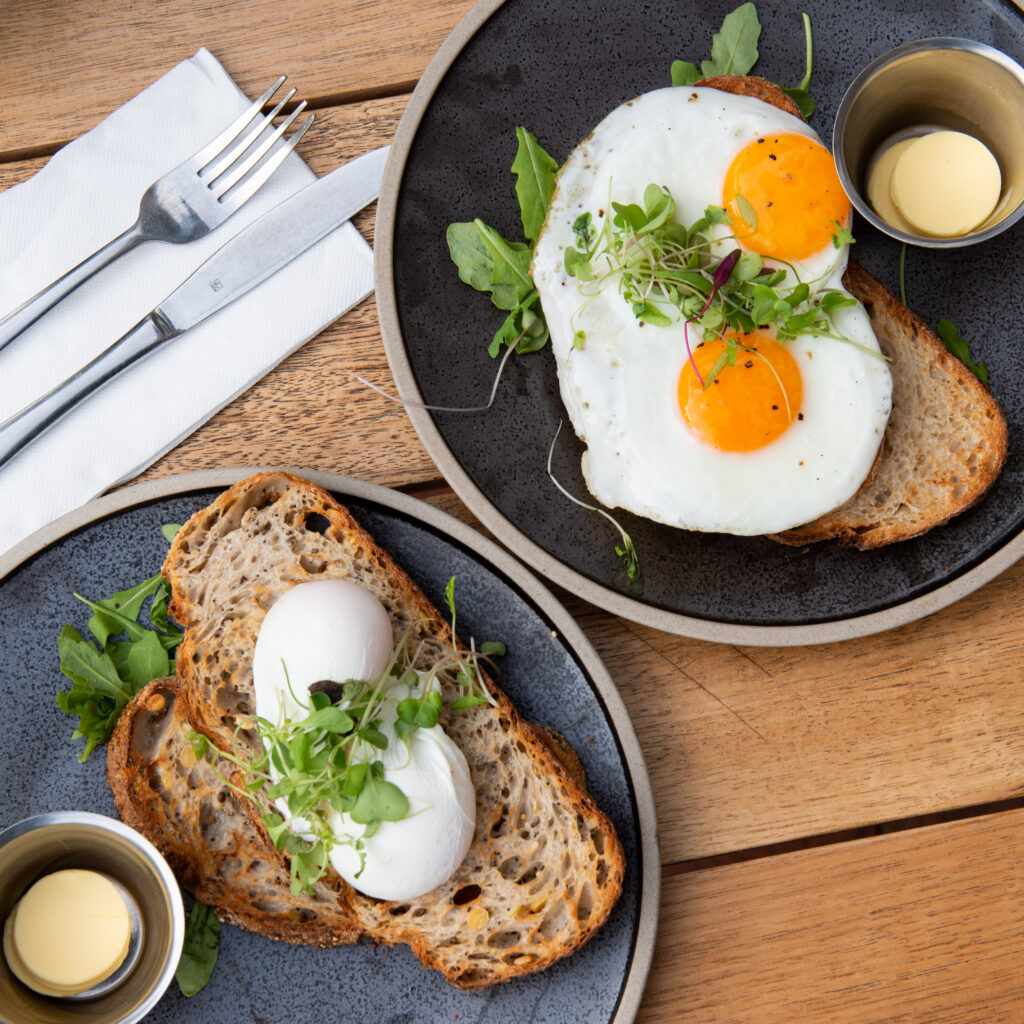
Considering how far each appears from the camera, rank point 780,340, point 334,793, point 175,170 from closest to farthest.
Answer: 1. point 334,793
2. point 780,340
3. point 175,170

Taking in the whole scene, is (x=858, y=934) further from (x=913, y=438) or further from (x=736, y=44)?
(x=736, y=44)

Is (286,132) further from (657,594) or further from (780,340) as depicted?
(657,594)

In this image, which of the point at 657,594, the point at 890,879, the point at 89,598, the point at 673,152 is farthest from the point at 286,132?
the point at 890,879

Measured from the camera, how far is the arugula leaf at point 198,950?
1.67m

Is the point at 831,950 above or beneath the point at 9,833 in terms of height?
beneath

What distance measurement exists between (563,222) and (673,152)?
9.7 inches

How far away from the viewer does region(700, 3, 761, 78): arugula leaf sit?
1835mm

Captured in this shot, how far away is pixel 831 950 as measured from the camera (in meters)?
1.89

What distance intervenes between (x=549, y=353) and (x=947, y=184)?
85 centimetres

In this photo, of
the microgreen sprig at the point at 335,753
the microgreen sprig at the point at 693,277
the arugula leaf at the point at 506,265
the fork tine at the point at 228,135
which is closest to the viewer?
the microgreen sprig at the point at 335,753

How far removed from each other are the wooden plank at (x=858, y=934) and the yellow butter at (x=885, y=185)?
4.12ft

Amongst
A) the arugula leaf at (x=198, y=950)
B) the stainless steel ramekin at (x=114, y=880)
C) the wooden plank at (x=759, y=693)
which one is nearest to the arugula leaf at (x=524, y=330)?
the wooden plank at (x=759, y=693)

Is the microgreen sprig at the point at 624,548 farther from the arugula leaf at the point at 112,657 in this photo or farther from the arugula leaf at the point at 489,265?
the arugula leaf at the point at 112,657

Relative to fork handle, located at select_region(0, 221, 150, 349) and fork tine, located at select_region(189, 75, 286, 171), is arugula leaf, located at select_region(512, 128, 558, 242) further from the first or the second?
fork handle, located at select_region(0, 221, 150, 349)
